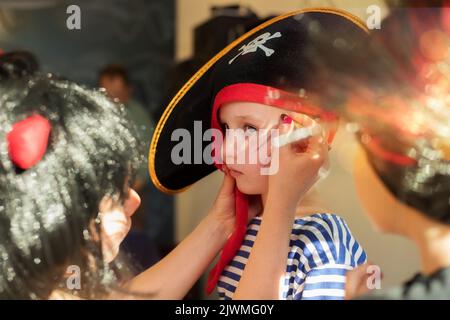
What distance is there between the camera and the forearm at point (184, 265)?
798 millimetres

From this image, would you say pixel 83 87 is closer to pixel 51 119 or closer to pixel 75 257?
pixel 51 119

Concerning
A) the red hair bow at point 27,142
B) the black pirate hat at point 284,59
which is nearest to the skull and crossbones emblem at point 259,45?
the black pirate hat at point 284,59

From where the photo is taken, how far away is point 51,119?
78cm

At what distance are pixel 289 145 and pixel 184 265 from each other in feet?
0.71

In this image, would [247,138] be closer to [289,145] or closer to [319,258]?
[289,145]

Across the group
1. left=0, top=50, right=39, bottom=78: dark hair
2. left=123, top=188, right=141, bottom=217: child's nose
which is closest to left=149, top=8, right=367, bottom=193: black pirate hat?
left=123, top=188, right=141, bottom=217: child's nose

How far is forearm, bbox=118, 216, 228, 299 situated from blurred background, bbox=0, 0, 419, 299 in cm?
2

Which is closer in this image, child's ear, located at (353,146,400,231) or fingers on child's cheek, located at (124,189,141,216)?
child's ear, located at (353,146,400,231)

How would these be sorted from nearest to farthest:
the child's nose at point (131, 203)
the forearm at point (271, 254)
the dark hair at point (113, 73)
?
the forearm at point (271, 254) < the child's nose at point (131, 203) < the dark hair at point (113, 73)

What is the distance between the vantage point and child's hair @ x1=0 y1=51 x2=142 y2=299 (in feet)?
2.51

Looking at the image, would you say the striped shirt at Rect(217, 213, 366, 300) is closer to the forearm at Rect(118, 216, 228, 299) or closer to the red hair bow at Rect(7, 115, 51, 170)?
the forearm at Rect(118, 216, 228, 299)

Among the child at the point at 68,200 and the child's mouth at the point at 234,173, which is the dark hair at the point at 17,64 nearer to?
the child at the point at 68,200
